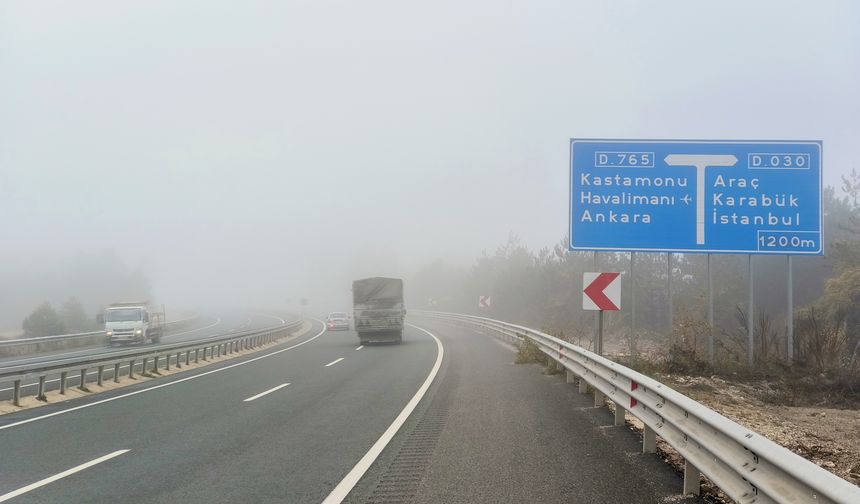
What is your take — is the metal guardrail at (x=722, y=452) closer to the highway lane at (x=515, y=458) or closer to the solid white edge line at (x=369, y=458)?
the highway lane at (x=515, y=458)

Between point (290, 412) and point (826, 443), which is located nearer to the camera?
point (826, 443)

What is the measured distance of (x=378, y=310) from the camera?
29594 millimetres

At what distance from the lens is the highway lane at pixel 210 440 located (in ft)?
19.2

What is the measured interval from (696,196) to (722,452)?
40.6ft

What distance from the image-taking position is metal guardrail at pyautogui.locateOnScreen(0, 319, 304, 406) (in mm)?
12273

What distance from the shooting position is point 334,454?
23.3 feet

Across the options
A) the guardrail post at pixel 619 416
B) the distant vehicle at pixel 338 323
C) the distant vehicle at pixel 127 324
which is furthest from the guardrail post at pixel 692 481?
the distant vehicle at pixel 338 323

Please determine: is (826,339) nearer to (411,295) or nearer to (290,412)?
(290,412)

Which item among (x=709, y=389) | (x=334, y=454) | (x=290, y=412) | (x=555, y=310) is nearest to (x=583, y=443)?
(x=334, y=454)

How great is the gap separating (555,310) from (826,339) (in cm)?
2922

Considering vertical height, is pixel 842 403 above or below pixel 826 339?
below

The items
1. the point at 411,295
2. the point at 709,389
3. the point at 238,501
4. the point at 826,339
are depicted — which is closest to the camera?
the point at 238,501

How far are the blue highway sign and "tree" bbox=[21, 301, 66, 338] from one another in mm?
40115

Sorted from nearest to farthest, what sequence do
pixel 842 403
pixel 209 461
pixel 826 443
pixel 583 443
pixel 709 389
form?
pixel 209 461 → pixel 583 443 → pixel 826 443 → pixel 842 403 → pixel 709 389
